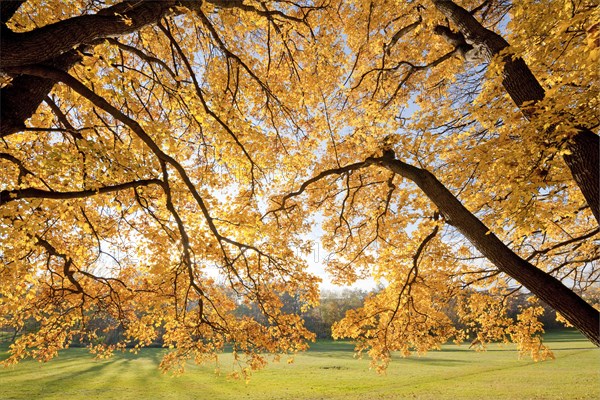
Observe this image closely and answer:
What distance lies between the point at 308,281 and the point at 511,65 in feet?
14.0

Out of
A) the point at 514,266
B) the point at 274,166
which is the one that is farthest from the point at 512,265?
the point at 274,166

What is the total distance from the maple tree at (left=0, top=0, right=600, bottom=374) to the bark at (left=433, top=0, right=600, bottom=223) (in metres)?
0.02

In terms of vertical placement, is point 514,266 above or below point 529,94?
below

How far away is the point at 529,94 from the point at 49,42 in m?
4.78

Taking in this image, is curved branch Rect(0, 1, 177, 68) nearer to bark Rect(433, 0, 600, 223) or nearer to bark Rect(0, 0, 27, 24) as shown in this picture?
bark Rect(0, 0, 27, 24)

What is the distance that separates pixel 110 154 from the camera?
361cm

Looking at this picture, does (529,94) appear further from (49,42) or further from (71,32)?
(49,42)

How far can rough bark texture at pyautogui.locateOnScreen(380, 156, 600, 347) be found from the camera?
350 centimetres

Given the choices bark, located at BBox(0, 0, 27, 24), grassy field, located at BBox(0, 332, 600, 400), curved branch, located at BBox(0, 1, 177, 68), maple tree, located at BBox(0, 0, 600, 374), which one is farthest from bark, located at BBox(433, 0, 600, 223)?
grassy field, located at BBox(0, 332, 600, 400)

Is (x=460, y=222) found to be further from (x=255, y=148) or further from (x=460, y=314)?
(x=460, y=314)

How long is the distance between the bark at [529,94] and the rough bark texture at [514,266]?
0.94m

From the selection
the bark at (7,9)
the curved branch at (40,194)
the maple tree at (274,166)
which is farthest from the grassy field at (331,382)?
the bark at (7,9)

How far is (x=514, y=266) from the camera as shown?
3.91 metres

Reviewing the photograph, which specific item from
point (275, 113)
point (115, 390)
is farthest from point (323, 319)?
point (275, 113)
